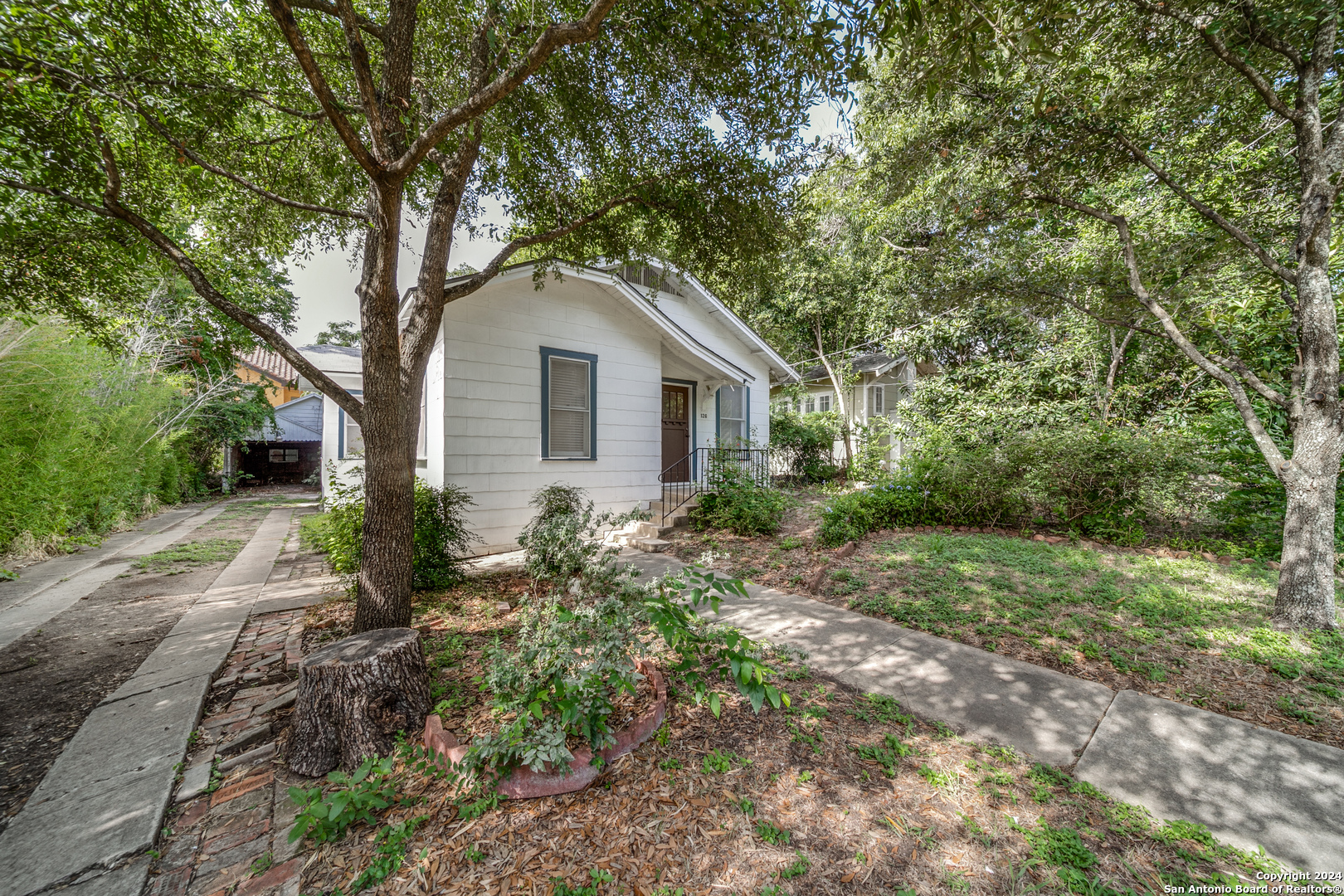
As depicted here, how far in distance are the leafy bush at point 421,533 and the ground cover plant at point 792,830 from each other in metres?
2.89

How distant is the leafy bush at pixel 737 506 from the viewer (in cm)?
715

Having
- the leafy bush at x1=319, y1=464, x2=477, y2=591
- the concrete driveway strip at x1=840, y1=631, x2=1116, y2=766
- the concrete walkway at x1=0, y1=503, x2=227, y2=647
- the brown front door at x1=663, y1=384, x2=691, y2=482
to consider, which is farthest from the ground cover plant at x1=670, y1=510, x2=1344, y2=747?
the concrete walkway at x1=0, y1=503, x2=227, y2=647

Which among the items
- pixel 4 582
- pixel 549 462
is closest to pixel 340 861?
pixel 549 462

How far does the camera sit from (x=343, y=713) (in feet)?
8.11

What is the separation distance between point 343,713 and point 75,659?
10.5 feet

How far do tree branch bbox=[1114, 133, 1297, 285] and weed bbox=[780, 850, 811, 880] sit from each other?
565cm

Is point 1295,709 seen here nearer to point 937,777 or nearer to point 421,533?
point 937,777

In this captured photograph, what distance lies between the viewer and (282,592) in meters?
5.29

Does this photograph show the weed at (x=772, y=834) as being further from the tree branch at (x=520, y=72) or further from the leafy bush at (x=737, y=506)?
the leafy bush at (x=737, y=506)

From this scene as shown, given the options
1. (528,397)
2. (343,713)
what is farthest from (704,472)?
(343,713)

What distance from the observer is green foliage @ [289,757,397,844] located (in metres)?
1.87

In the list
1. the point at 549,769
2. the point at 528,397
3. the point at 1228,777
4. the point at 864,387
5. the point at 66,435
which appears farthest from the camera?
the point at 864,387

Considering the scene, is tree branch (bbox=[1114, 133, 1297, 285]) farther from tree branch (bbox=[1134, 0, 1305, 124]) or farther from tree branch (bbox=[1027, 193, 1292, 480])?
tree branch (bbox=[1134, 0, 1305, 124])

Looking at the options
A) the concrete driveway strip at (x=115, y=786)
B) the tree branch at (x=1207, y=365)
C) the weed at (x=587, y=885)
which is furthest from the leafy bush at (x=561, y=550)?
the tree branch at (x=1207, y=365)
